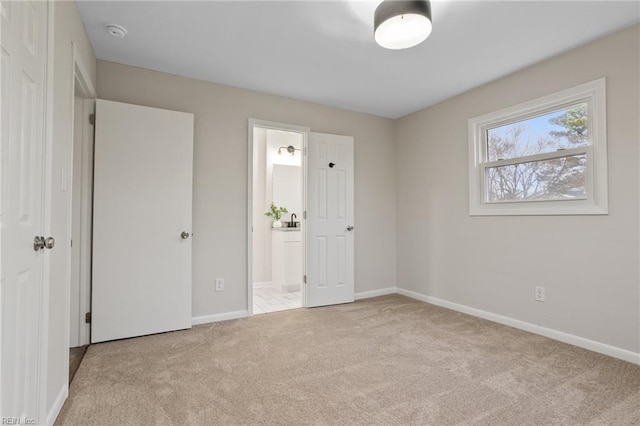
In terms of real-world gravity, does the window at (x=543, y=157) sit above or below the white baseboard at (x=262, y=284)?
above

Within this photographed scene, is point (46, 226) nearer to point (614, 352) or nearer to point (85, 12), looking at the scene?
point (85, 12)


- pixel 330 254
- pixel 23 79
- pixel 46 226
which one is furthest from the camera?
pixel 330 254

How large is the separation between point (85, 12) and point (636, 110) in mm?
3967

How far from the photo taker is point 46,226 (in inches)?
60.6

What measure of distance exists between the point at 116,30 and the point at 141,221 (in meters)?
1.50

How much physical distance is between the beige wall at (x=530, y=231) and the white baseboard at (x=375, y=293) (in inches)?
6.2

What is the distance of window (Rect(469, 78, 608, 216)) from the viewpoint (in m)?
2.54

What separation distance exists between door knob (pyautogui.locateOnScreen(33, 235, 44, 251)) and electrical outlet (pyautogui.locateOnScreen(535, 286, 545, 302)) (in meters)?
3.59

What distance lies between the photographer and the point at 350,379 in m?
2.07

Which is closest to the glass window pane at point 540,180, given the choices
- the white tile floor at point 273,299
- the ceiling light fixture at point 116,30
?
the white tile floor at point 273,299

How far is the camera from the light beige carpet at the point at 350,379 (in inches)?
66.6

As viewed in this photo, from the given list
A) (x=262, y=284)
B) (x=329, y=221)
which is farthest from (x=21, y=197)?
(x=262, y=284)

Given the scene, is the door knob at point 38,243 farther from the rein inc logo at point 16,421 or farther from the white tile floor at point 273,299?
the white tile floor at point 273,299

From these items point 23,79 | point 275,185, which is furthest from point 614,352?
point 275,185
